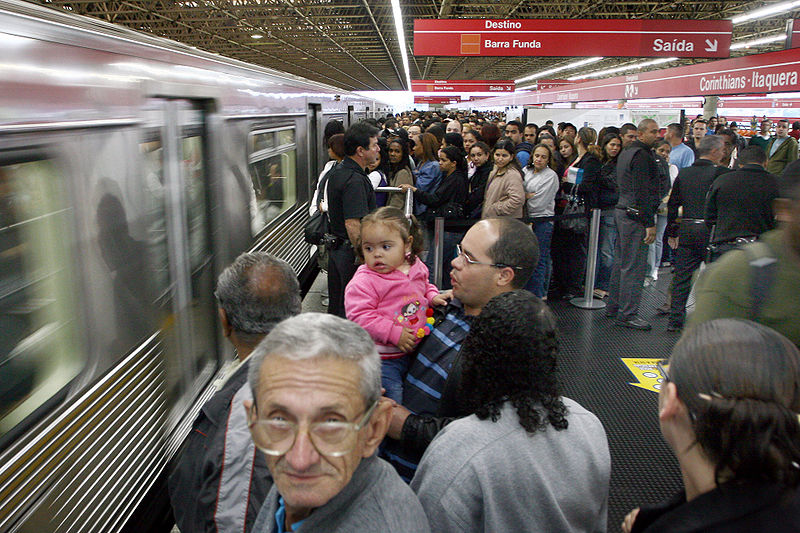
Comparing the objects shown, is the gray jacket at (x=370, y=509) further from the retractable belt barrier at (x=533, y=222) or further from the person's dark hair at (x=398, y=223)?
the retractable belt barrier at (x=533, y=222)

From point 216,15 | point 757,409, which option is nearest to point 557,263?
point 757,409

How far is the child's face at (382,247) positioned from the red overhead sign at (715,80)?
8335mm

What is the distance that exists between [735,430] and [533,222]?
472cm

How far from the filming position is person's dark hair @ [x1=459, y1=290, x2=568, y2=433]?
1.58 meters

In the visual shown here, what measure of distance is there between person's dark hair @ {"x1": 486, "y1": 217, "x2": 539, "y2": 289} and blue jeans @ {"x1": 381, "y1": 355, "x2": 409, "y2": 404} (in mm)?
575

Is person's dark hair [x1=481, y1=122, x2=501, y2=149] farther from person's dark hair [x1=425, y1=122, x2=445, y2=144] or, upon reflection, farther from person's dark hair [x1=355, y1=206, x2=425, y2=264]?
person's dark hair [x1=355, y1=206, x2=425, y2=264]

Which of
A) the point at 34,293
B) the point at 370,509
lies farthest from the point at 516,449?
the point at 34,293

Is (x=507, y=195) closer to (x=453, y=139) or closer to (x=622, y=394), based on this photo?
(x=453, y=139)

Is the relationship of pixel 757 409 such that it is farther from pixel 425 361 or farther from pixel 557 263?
pixel 557 263

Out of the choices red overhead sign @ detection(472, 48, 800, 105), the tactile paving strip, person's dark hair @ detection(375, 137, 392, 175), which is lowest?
the tactile paving strip

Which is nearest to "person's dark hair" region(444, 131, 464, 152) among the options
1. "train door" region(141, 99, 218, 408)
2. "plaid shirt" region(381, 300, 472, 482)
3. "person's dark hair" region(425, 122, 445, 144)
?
"person's dark hair" region(425, 122, 445, 144)

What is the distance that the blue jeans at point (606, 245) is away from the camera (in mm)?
6312

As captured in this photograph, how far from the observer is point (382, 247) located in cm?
261

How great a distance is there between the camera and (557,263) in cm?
665
